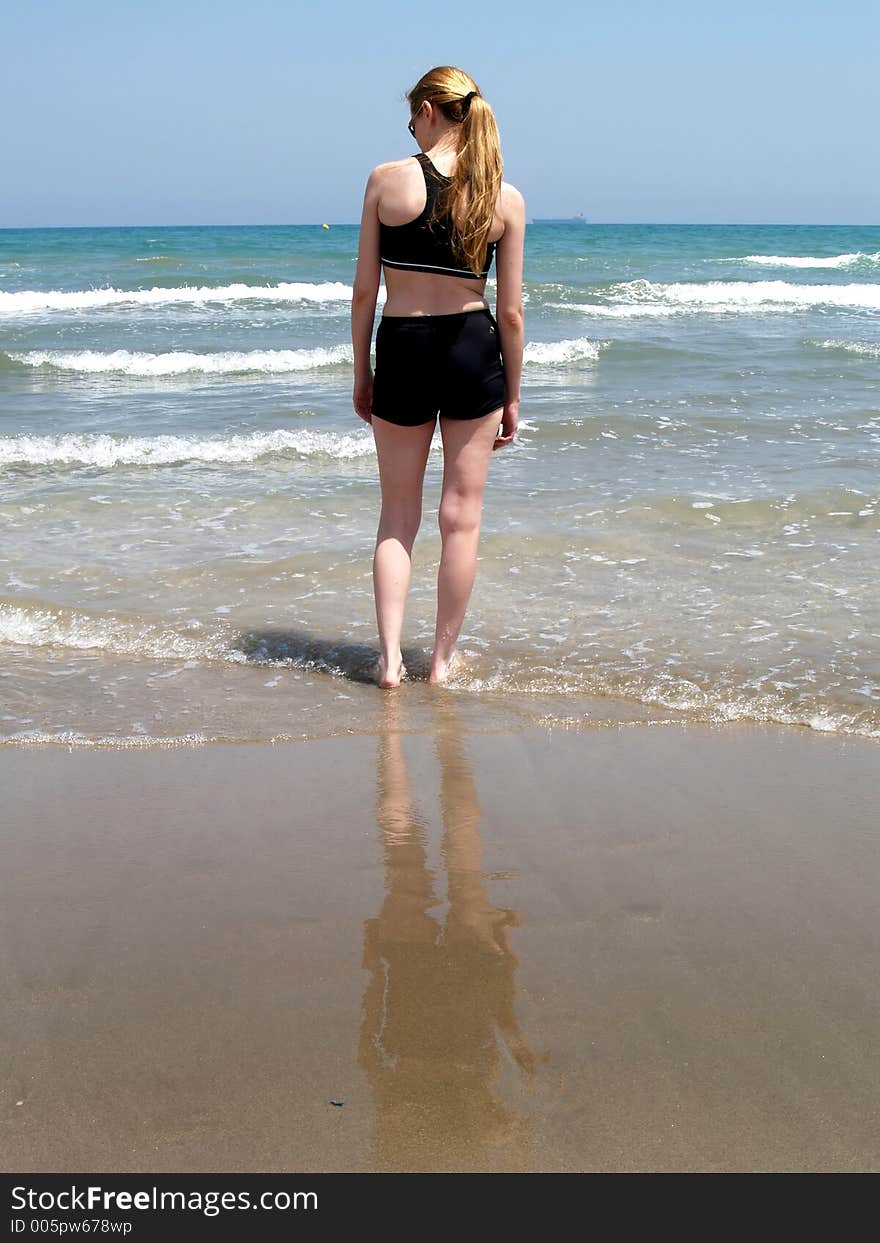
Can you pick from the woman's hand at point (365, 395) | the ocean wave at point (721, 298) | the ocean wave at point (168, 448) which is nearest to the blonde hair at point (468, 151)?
the woman's hand at point (365, 395)

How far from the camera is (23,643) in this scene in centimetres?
433

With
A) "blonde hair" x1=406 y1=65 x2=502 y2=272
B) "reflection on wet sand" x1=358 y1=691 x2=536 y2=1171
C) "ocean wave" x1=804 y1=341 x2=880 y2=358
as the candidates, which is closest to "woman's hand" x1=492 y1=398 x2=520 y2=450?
"blonde hair" x1=406 y1=65 x2=502 y2=272

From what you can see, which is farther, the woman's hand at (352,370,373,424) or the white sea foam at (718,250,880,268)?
the white sea foam at (718,250,880,268)

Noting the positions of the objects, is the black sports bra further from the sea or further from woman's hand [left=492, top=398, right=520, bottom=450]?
the sea

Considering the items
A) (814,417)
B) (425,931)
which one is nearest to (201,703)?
(425,931)

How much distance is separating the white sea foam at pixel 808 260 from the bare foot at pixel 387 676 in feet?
112

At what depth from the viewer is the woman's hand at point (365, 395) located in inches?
151

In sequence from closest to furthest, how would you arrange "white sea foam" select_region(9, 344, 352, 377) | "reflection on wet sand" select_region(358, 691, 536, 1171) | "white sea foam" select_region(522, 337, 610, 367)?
"reflection on wet sand" select_region(358, 691, 536, 1171), "white sea foam" select_region(9, 344, 352, 377), "white sea foam" select_region(522, 337, 610, 367)

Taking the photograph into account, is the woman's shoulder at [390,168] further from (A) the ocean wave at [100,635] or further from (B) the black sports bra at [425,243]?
(A) the ocean wave at [100,635]

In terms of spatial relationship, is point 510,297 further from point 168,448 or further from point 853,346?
point 853,346

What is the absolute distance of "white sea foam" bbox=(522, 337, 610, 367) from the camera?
41.5 feet

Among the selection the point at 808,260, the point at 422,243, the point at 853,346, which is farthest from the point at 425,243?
the point at 808,260

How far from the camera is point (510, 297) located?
370cm
